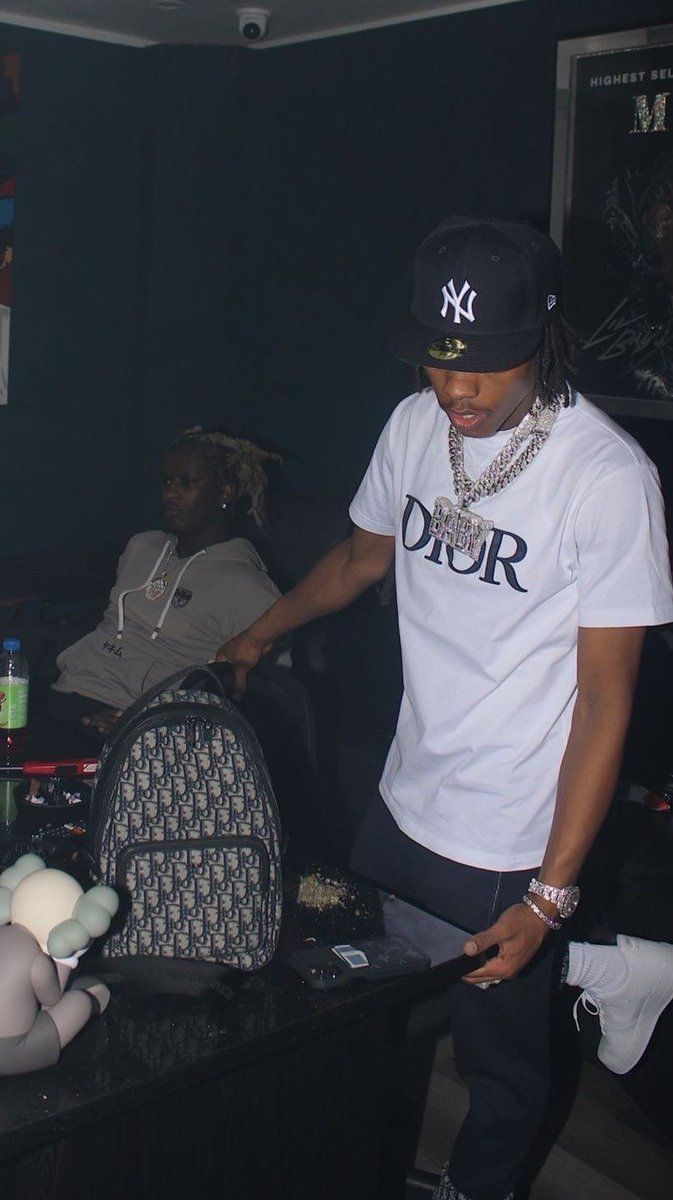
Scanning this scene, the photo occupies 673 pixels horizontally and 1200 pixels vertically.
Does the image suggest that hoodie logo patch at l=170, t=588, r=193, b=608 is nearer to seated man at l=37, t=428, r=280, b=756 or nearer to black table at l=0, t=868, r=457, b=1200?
seated man at l=37, t=428, r=280, b=756

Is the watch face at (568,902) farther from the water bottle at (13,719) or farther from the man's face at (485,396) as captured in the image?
the water bottle at (13,719)

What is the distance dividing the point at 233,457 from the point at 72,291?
1.62 metres

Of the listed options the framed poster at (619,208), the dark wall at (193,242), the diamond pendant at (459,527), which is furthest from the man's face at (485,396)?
the dark wall at (193,242)

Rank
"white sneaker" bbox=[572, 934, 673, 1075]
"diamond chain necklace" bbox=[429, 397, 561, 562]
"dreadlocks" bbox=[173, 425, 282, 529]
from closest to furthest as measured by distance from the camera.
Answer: "diamond chain necklace" bbox=[429, 397, 561, 562] → "white sneaker" bbox=[572, 934, 673, 1075] → "dreadlocks" bbox=[173, 425, 282, 529]

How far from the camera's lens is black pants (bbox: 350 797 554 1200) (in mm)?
1705

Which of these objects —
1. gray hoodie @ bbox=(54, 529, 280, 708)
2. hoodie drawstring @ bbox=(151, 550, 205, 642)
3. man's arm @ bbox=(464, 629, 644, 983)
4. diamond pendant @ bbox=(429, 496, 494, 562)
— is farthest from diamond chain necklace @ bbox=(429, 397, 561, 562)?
hoodie drawstring @ bbox=(151, 550, 205, 642)

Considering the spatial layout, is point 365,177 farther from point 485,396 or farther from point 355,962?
point 355,962

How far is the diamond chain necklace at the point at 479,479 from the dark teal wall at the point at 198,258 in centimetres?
264

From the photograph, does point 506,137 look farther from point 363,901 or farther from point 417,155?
point 363,901

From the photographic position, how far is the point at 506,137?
3.85 m

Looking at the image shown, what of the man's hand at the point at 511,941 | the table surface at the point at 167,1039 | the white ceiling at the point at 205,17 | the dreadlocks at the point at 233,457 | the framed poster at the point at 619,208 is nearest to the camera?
the table surface at the point at 167,1039

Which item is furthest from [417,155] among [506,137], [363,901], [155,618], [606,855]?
[363,901]

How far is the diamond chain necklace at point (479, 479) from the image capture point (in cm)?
161

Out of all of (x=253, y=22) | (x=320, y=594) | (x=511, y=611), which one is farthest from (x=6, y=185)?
(x=511, y=611)
